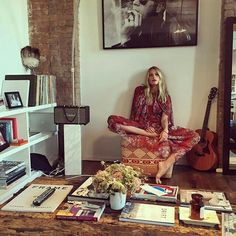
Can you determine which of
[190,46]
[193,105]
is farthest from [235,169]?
[190,46]

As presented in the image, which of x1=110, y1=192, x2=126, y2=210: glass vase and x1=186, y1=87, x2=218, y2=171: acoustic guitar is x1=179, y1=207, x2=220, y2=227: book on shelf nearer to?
x1=110, y1=192, x2=126, y2=210: glass vase

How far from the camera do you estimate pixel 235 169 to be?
3.35m

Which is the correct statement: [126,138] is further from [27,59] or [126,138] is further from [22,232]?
[22,232]

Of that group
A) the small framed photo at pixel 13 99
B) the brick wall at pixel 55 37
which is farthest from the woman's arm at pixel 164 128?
the small framed photo at pixel 13 99

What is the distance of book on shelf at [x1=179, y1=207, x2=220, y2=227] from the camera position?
4.28ft

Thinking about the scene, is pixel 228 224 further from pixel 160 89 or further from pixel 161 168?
pixel 160 89

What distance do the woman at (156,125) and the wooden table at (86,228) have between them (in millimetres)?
1706

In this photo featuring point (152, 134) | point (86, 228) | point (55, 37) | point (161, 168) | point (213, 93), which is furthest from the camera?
point (55, 37)

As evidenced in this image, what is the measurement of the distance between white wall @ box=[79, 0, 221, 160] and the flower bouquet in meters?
2.31

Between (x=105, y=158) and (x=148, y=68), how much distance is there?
1.37 meters

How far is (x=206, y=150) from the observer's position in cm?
340

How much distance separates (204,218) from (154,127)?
210 centimetres

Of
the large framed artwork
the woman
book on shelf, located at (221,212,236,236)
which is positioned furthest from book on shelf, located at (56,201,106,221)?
the large framed artwork

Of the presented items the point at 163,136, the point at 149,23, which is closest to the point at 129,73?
the point at 149,23
